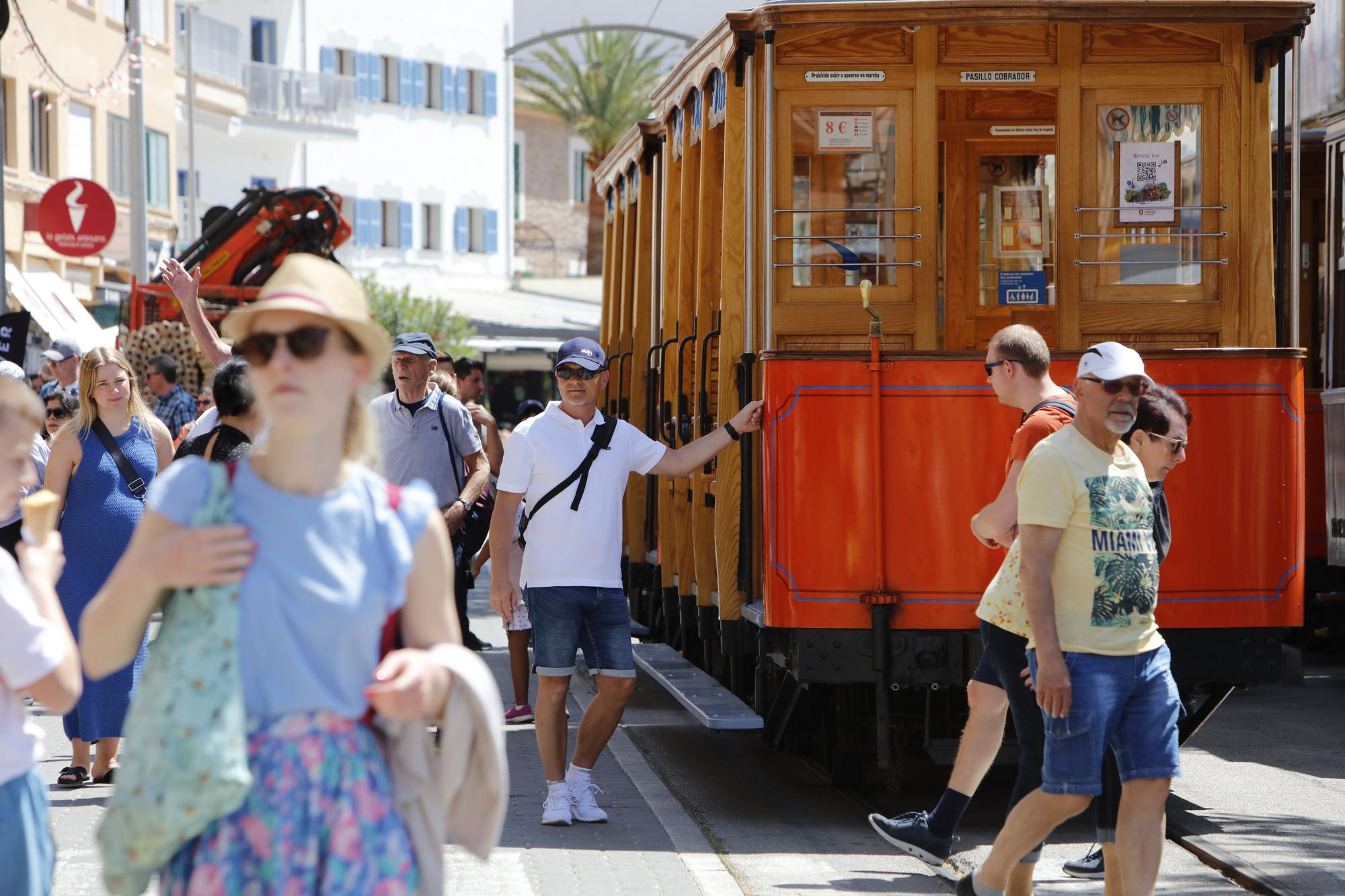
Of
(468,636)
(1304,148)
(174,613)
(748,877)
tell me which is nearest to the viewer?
(174,613)

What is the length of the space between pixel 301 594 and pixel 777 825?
4.85m

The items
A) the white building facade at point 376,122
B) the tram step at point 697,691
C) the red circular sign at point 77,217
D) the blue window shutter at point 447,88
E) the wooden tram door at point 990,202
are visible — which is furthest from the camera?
the blue window shutter at point 447,88

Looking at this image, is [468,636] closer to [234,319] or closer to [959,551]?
[959,551]

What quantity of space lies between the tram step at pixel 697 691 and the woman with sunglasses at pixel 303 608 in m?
4.56

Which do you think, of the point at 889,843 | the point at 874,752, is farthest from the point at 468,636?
the point at 889,843

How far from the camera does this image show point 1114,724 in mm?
5207

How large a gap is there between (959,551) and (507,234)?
47.4m

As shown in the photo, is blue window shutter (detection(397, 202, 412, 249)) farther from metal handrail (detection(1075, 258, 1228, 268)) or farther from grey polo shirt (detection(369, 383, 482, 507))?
metal handrail (detection(1075, 258, 1228, 268))

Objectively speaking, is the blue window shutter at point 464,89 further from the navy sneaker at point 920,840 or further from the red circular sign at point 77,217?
the navy sneaker at point 920,840

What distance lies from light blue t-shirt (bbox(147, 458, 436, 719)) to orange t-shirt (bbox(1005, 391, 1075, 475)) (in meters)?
3.07

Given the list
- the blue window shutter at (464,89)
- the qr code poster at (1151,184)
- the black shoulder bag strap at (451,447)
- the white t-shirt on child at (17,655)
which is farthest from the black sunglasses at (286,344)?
the blue window shutter at (464,89)

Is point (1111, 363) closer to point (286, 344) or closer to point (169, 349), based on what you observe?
point (286, 344)

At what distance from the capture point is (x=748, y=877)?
21.6 ft

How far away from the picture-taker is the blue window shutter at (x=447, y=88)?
169 feet
